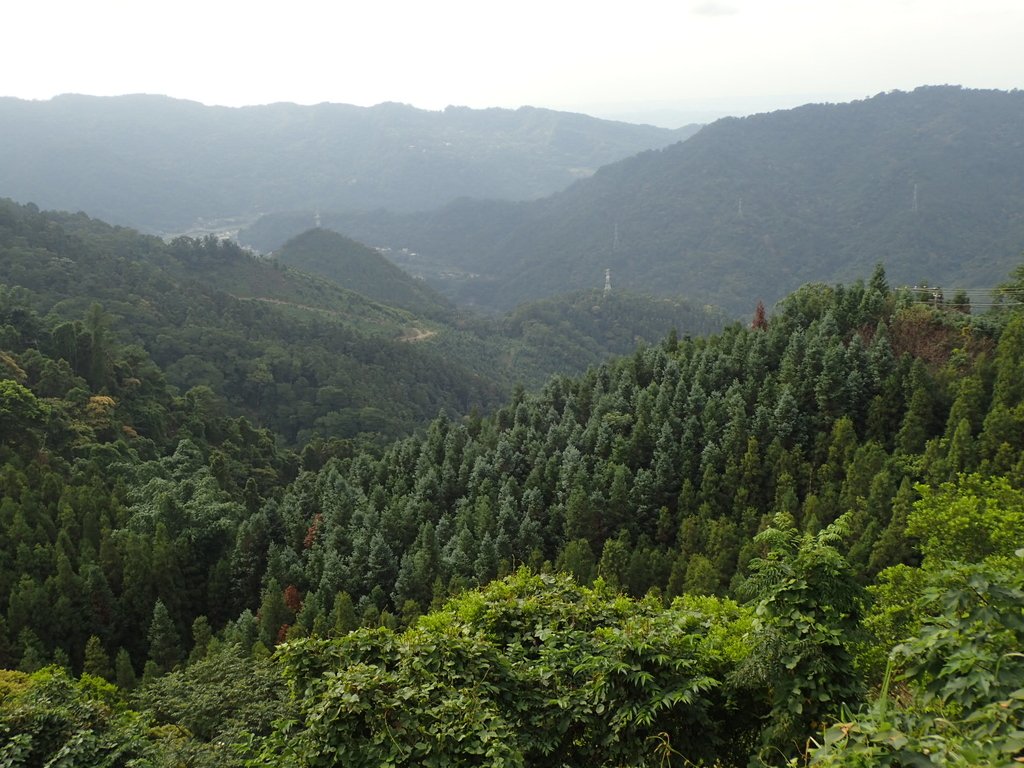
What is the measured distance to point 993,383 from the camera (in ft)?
91.6

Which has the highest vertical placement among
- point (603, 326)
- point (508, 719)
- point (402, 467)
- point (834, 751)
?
point (834, 751)

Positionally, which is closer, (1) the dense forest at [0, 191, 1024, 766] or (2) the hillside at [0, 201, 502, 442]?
(1) the dense forest at [0, 191, 1024, 766]

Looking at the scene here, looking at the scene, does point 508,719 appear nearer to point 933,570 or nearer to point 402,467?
point 933,570

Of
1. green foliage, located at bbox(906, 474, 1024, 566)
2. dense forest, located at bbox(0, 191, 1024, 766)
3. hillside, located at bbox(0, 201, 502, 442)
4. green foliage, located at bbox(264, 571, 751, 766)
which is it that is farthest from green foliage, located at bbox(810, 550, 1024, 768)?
hillside, located at bbox(0, 201, 502, 442)

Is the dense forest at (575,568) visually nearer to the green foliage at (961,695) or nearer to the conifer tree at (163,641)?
the green foliage at (961,695)

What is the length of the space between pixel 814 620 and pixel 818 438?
76.3 ft

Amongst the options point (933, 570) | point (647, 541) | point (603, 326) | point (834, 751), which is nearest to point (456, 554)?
point (647, 541)

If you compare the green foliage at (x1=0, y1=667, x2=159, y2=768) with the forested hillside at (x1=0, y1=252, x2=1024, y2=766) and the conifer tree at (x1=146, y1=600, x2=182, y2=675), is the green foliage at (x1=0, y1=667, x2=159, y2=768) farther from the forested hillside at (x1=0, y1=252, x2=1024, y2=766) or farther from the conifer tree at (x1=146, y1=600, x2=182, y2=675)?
the conifer tree at (x1=146, y1=600, x2=182, y2=675)

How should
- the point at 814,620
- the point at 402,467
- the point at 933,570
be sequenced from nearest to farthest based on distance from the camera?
the point at 814,620
the point at 933,570
the point at 402,467

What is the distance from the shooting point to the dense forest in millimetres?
8883

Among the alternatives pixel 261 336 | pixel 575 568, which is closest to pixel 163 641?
pixel 575 568

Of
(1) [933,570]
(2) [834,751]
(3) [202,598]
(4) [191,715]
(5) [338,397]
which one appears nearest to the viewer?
(2) [834,751]

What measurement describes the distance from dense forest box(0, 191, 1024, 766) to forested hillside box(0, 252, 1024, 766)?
7 cm

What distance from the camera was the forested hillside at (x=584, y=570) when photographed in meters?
8.88
